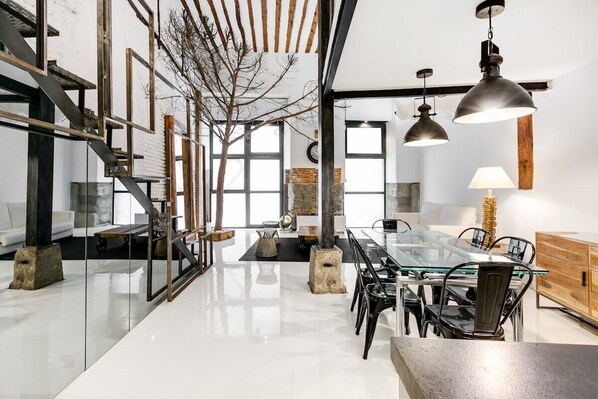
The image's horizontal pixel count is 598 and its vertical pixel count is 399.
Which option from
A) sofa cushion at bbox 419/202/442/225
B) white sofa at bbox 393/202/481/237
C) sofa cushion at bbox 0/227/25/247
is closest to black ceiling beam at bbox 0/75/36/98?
sofa cushion at bbox 0/227/25/247

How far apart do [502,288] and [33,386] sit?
2.71m

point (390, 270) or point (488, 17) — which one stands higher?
point (488, 17)

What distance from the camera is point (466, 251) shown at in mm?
2652

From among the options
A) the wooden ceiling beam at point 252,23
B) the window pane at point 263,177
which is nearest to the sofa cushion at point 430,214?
the window pane at point 263,177

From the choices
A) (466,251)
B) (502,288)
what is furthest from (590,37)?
(502,288)

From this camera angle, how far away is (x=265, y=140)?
341 inches

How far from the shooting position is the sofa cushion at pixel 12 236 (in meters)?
1.52

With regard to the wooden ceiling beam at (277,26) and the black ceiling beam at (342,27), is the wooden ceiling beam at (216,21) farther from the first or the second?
the black ceiling beam at (342,27)

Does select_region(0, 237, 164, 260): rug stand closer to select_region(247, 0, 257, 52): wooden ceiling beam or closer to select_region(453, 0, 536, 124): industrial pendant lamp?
select_region(453, 0, 536, 124): industrial pendant lamp

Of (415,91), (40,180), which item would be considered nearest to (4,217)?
(40,180)

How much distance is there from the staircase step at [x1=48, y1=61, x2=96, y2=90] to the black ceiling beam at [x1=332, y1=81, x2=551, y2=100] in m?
2.50

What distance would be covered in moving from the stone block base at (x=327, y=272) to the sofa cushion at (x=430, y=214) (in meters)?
3.42

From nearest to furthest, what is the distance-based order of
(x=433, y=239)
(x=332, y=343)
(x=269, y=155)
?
A: (x=332, y=343) < (x=433, y=239) < (x=269, y=155)

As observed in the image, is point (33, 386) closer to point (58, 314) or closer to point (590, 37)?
point (58, 314)
